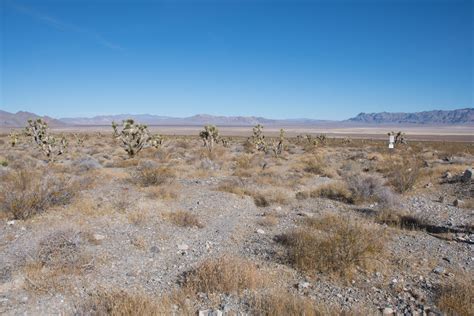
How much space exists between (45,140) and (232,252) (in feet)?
71.5

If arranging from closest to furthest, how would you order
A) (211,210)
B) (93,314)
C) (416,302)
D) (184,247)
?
1. (93,314)
2. (416,302)
3. (184,247)
4. (211,210)

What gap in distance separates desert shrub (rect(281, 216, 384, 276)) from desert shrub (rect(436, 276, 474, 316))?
4.35ft

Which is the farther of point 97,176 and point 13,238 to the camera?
point 97,176

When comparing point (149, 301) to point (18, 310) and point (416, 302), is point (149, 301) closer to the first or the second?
point (18, 310)

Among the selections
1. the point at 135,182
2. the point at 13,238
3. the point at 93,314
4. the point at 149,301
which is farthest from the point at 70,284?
the point at 135,182

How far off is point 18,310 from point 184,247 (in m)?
3.21

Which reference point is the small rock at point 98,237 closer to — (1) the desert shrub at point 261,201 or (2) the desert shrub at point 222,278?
(2) the desert shrub at point 222,278

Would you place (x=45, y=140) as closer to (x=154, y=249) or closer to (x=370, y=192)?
(x=154, y=249)

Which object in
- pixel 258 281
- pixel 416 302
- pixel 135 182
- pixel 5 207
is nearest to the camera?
pixel 416 302

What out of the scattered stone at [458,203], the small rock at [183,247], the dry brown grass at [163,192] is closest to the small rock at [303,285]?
the small rock at [183,247]

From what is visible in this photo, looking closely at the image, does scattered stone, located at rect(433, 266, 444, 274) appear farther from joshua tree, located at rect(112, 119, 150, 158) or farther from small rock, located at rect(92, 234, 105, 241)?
joshua tree, located at rect(112, 119, 150, 158)

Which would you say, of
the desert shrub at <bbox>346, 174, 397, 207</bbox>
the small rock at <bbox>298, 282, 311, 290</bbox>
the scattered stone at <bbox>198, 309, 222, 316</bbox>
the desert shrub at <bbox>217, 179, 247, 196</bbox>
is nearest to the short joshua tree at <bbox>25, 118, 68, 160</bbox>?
the desert shrub at <bbox>217, 179, 247, 196</bbox>

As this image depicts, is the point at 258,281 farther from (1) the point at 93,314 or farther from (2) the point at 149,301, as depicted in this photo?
(1) the point at 93,314

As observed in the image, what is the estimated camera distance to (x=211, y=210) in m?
10.4
